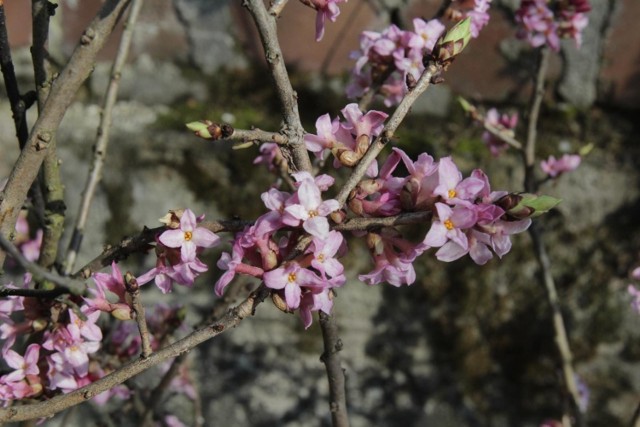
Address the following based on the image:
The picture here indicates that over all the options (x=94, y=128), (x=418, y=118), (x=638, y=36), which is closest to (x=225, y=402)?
(x=94, y=128)

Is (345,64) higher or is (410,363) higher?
(345,64)

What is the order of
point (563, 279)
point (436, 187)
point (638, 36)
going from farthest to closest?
point (563, 279) → point (638, 36) → point (436, 187)

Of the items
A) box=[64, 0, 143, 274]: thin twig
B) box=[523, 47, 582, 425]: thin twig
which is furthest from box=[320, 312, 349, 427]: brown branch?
box=[523, 47, 582, 425]: thin twig

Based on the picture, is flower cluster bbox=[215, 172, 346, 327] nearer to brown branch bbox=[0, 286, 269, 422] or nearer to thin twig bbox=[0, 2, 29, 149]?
brown branch bbox=[0, 286, 269, 422]

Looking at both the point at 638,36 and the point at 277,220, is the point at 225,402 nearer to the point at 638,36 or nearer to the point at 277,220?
the point at 277,220

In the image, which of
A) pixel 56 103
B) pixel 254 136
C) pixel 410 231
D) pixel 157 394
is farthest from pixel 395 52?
pixel 157 394

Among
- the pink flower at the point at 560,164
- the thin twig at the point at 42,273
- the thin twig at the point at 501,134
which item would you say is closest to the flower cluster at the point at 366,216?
the thin twig at the point at 42,273
